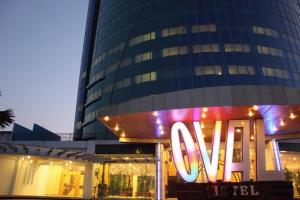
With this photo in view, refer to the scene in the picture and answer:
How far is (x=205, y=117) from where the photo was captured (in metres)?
20.7

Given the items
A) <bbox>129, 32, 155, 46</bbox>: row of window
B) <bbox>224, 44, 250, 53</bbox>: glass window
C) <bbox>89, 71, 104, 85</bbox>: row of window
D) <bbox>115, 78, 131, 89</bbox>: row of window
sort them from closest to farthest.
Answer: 1. <bbox>224, 44, 250, 53</bbox>: glass window
2. <bbox>115, 78, 131, 89</bbox>: row of window
3. <bbox>129, 32, 155, 46</bbox>: row of window
4. <bbox>89, 71, 104, 85</bbox>: row of window

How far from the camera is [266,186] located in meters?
16.2

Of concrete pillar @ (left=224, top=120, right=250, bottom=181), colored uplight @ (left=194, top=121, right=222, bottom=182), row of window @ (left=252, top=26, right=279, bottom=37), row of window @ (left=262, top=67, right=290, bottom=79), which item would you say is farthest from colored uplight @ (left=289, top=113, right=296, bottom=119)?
row of window @ (left=252, top=26, right=279, bottom=37)

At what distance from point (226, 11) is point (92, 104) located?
107 feet

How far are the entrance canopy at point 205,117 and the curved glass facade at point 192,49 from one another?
23.6 meters

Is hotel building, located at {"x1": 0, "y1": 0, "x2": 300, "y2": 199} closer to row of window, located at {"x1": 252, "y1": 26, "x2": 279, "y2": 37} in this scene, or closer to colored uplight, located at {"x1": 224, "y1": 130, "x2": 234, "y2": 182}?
colored uplight, located at {"x1": 224, "y1": 130, "x2": 234, "y2": 182}

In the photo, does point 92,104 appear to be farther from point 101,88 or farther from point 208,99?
point 208,99

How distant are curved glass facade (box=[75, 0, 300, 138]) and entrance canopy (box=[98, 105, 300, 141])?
2360cm

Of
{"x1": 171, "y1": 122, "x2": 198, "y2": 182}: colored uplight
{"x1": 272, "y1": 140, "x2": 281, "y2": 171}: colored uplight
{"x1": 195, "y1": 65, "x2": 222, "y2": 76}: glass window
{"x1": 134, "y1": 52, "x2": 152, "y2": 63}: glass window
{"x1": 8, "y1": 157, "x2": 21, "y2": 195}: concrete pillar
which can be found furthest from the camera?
{"x1": 134, "y1": 52, "x2": 152, "y2": 63}: glass window

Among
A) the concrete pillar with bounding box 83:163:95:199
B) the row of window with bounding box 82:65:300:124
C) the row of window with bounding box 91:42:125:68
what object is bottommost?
the concrete pillar with bounding box 83:163:95:199

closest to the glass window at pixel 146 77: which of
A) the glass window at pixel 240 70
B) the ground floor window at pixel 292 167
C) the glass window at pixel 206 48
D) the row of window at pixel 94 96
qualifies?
the glass window at pixel 206 48

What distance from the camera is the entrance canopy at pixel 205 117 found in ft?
61.8

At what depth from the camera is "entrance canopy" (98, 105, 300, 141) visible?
1883 centimetres

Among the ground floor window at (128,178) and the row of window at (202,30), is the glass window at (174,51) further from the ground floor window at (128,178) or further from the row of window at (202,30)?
the ground floor window at (128,178)
